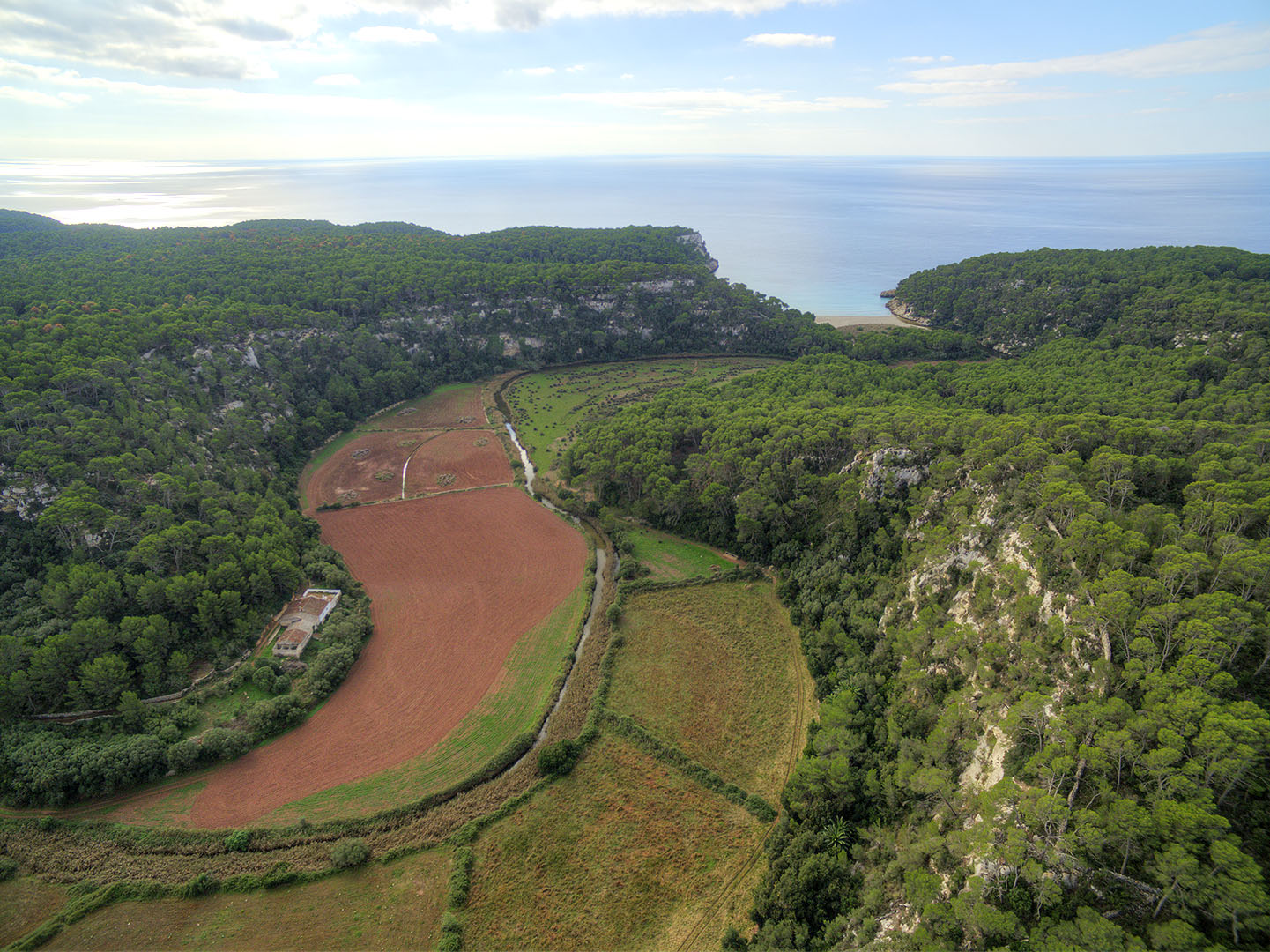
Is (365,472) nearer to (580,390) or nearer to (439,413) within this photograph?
(439,413)

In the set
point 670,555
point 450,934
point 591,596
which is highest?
point 670,555


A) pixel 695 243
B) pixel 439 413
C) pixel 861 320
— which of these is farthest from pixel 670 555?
pixel 695 243

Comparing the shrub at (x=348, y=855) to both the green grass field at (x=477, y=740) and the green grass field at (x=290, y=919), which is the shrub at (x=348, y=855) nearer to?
the green grass field at (x=290, y=919)

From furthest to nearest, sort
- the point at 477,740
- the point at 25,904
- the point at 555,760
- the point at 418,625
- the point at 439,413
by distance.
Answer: the point at 439,413 < the point at 418,625 < the point at 477,740 < the point at 555,760 < the point at 25,904

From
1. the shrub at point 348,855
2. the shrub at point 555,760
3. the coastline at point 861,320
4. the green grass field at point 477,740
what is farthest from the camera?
the coastline at point 861,320

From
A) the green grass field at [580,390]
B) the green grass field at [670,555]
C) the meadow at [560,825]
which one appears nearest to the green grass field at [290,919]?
the meadow at [560,825]

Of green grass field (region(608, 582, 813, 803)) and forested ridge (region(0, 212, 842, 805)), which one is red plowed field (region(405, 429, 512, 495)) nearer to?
forested ridge (region(0, 212, 842, 805))
